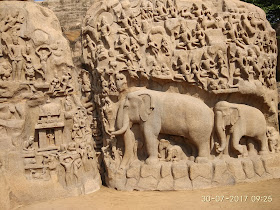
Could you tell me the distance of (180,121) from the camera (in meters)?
6.34

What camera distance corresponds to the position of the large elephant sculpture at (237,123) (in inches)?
255

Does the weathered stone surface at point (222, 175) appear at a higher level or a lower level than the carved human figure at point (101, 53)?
lower

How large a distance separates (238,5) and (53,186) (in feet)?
18.2

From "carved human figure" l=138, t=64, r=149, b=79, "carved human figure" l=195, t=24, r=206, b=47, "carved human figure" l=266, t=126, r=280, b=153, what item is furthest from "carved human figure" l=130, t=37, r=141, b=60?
"carved human figure" l=266, t=126, r=280, b=153

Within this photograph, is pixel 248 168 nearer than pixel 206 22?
Yes

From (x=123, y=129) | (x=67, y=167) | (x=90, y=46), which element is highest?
(x=90, y=46)

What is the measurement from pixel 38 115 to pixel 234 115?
13.0ft

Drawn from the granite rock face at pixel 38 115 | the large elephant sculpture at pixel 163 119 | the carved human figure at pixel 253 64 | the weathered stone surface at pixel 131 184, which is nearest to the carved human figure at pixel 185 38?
the large elephant sculpture at pixel 163 119

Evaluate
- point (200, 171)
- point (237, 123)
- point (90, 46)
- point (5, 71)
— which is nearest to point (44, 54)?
point (5, 71)

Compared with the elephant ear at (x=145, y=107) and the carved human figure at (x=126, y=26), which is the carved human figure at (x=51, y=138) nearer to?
the elephant ear at (x=145, y=107)

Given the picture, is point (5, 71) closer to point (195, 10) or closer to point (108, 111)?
point (108, 111)

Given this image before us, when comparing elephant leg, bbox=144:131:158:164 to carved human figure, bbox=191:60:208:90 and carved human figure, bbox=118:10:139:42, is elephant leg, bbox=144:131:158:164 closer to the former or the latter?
carved human figure, bbox=191:60:208:90

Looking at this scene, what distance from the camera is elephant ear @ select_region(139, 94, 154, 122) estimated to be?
6455 millimetres

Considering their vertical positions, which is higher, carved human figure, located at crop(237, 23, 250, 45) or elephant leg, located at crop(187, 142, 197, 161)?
carved human figure, located at crop(237, 23, 250, 45)
